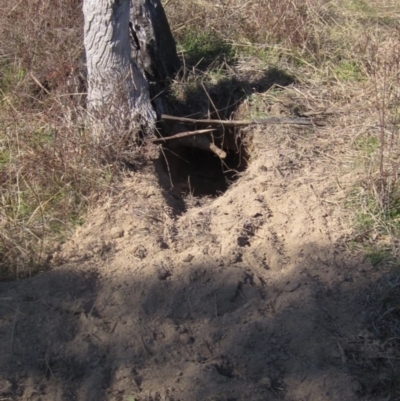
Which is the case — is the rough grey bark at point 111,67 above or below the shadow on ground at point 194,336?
above

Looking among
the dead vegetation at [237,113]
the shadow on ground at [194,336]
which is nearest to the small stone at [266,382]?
the shadow on ground at [194,336]

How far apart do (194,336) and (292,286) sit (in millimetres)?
588

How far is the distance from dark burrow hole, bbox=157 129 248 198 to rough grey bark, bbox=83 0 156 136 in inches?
18.6

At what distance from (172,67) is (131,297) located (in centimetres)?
243

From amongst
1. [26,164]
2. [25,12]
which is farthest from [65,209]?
[25,12]

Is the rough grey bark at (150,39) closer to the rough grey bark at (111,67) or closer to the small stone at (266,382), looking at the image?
the rough grey bark at (111,67)

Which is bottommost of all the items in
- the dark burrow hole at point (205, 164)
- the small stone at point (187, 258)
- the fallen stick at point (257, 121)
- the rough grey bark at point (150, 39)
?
the dark burrow hole at point (205, 164)

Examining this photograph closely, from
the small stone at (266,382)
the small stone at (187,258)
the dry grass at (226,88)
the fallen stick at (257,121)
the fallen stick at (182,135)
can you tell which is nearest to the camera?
the small stone at (266,382)

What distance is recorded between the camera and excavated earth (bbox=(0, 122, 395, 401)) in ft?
10.2

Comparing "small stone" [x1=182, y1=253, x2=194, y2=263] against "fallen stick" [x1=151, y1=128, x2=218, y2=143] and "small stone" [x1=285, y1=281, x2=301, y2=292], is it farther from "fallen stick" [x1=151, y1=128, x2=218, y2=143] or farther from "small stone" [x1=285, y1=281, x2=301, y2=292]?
"fallen stick" [x1=151, y1=128, x2=218, y2=143]

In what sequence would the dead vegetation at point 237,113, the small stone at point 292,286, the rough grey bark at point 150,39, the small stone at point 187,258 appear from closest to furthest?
the small stone at point 292,286, the small stone at point 187,258, the dead vegetation at point 237,113, the rough grey bark at point 150,39

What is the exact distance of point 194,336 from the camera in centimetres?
332

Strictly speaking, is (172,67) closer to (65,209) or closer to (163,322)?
(65,209)

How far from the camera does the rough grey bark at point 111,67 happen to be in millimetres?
4426
